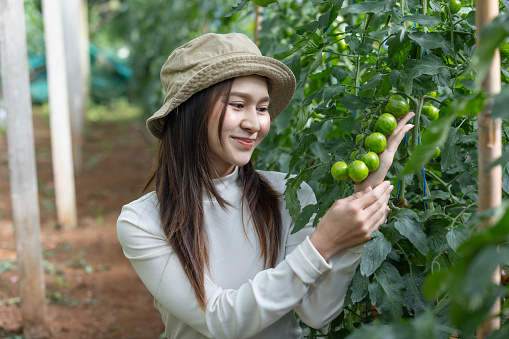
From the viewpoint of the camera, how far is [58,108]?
450 centimetres

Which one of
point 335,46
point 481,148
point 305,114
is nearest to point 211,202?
point 305,114

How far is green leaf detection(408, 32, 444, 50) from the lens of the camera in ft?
3.66

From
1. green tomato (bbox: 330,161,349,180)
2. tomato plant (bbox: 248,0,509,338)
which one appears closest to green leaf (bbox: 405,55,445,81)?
tomato plant (bbox: 248,0,509,338)

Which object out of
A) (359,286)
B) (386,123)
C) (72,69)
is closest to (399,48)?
(386,123)

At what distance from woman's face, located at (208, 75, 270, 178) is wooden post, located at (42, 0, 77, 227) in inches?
134

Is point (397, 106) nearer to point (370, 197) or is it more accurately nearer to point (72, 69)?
point (370, 197)

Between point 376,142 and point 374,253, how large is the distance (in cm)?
22

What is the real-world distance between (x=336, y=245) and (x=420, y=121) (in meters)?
0.36

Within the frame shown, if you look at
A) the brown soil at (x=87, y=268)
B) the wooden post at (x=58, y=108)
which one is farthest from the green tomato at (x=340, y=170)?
the wooden post at (x=58, y=108)

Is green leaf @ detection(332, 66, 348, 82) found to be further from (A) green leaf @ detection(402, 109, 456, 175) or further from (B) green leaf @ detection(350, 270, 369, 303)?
(A) green leaf @ detection(402, 109, 456, 175)

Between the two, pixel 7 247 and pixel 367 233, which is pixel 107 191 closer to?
pixel 7 247

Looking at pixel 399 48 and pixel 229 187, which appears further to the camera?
pixel 229 187

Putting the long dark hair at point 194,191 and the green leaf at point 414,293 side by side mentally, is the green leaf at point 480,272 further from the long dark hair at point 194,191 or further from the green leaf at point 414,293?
the long dark hair at point 194,191

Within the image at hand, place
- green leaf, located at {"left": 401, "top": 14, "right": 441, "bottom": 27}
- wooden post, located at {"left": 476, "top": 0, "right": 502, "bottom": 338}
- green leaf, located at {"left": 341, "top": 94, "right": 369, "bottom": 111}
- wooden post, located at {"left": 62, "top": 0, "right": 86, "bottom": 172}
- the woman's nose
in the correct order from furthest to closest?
wooden post, located at {"left": 62, "top": 0, "right": 86, "bottom": 172}, the woman's nose, green leaf, located at {"left": 341, "top": 94, "right": 369, "bottom": 111}, green leaf, located at {"left": 401, "top": 14, "right": 441, "bottom": 27}, wooden post, located at {"left": 476, "top": 0, "right": 502, "bottom": 338}
